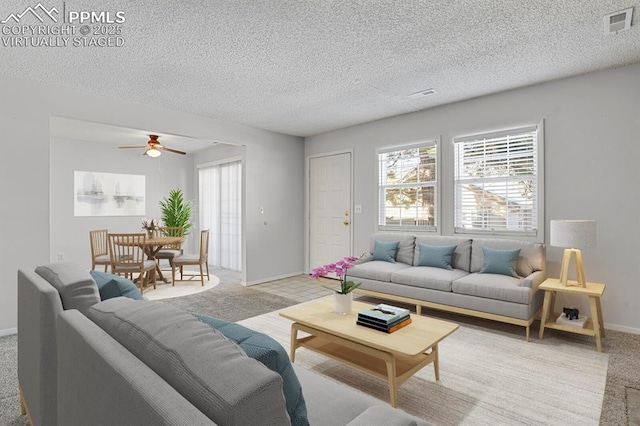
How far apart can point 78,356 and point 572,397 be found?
8.97ft

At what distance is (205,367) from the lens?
30.8 inches

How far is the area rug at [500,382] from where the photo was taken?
6.63 ft

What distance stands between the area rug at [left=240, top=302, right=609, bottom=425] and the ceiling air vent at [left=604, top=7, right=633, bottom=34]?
2.59 m

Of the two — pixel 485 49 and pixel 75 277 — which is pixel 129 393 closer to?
pixel 75 277

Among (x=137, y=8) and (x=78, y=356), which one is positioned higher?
(x=137, y=8)

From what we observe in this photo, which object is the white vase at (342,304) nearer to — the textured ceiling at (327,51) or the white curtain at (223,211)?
the textured ceiling at (327,51)

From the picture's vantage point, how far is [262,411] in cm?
72

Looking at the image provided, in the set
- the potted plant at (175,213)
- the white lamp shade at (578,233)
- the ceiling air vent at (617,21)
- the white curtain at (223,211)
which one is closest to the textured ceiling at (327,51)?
the ceiling air vent at (617,21)

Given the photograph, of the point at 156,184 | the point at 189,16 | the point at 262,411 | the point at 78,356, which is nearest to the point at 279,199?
the point at 156,184

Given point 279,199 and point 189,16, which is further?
point 279,199

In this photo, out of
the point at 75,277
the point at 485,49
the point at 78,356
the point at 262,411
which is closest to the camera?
the point at 262,411

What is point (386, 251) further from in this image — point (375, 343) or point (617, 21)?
point (617, 21)

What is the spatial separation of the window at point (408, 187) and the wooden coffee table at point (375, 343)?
251 centimetres

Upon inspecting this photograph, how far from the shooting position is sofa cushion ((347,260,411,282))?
4.16 m
